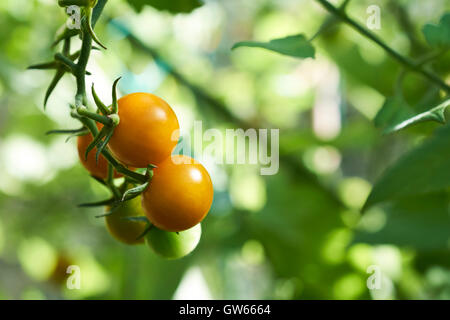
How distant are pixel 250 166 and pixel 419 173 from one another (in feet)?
1.66

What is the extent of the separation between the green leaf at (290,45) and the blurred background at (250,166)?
4.5 inches

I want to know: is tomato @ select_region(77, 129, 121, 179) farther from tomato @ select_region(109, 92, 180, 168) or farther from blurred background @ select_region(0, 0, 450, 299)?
blurred background @ select_region(0, 0, 450, 299)

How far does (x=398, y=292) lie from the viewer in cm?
70

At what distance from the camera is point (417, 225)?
0.58 metres

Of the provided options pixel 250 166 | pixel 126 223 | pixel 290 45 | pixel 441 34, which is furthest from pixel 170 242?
pixel 250 166

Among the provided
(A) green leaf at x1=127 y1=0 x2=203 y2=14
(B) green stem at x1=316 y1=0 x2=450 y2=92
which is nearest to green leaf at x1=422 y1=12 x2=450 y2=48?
(B) green stem at x1=316 y1=0 x2=450 y2=92

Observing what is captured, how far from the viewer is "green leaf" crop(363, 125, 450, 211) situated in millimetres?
361

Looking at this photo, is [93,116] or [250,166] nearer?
[93,116]

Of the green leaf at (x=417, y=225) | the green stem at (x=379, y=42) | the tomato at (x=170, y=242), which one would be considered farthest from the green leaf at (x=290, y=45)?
the green leaf at (x=417, y=225)

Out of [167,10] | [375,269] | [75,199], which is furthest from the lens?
[75,199]

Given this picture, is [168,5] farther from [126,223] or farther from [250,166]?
[250,166]

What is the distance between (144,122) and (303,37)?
6.1 inches
